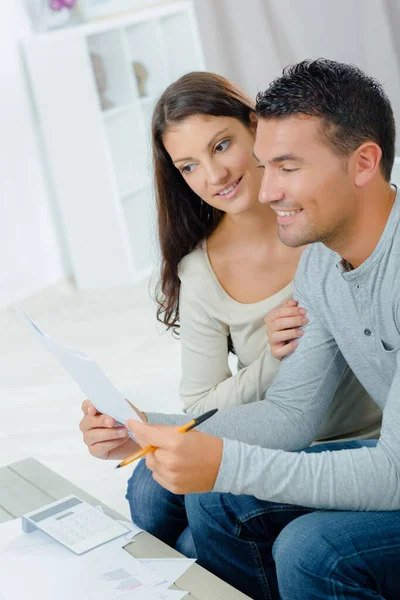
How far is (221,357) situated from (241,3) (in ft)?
4.51

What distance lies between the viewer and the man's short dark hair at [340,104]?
1.34 metres

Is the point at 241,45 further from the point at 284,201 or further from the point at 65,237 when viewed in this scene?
the point at 65,237

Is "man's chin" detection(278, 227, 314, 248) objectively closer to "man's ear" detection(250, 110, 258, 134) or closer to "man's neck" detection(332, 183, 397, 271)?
"man's neck" detection(332, 183, 397, 271)

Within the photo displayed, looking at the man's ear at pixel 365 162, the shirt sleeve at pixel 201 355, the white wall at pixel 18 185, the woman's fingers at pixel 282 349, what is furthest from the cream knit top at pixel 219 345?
the white wall at pixel 18 185

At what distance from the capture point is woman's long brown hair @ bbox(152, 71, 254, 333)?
5.74 ft

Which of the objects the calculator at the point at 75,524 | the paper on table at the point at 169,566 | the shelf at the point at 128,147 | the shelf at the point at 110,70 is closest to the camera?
the paper on table at the point at 169,566

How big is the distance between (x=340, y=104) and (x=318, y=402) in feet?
1.77

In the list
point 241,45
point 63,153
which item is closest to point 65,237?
point 63,153

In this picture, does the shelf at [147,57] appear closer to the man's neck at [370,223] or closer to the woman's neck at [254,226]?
the woman's neck at [254,226]

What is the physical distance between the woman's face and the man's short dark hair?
343mm

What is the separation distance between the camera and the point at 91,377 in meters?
1.27

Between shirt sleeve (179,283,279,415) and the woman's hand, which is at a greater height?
the woman's hand

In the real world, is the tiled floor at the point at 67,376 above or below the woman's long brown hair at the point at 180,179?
below

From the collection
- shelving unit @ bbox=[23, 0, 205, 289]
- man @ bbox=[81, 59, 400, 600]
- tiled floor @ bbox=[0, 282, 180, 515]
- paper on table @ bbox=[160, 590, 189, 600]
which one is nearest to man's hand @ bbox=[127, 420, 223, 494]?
man @ bbox=[81, 59, 400, 600]
